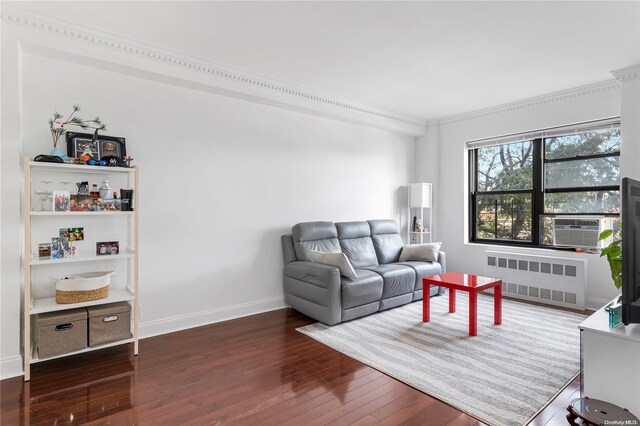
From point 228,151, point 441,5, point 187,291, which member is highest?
point 441,5

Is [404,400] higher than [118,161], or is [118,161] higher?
[118,161]

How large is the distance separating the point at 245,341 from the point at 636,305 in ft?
9.31

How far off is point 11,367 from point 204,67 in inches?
116

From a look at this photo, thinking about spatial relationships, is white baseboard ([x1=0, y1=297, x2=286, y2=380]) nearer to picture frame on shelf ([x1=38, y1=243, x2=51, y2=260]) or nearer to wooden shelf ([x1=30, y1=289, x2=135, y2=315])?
wooden shelf ([x1=30, y1=289, x2=135, y2=315])

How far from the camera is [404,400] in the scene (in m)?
2.30

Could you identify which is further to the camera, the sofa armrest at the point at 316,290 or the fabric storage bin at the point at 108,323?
the sofa armrest at the point at 316,290

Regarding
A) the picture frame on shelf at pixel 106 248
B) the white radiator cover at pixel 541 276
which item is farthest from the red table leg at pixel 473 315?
the picture frame on shelf at pixel 106 248

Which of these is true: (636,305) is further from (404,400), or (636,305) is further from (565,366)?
(404,400)

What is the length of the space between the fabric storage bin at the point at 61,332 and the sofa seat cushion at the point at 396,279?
2.85m

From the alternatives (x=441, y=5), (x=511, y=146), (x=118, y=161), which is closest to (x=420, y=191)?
(x=511, y=146)

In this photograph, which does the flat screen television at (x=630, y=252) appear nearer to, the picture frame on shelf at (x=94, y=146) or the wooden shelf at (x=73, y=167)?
the wooden shelf at (x=73, y=167)

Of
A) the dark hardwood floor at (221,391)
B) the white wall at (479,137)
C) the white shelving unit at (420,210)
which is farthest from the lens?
the white shelving unit at (420,210)

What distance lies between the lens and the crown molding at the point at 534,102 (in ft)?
13.6

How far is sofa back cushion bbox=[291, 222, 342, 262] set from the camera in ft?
13.9
